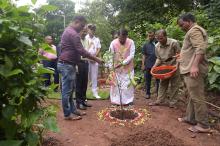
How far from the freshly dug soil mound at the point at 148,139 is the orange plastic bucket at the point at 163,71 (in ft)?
5.84

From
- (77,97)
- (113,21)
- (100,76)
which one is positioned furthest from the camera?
(113,21)

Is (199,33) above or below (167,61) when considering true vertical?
above

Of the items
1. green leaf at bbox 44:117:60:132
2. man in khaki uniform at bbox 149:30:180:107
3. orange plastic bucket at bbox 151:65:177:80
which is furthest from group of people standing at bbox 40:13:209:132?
green leaf at bbox 44:117:60:132

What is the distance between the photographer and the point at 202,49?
5.16m

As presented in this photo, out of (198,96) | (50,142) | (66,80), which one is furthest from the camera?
A: (66,80)

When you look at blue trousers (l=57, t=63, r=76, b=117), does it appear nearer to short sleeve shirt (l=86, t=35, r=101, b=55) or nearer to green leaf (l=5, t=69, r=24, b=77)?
short sleeve shirt (l=86, t=35, r=101, b=55)

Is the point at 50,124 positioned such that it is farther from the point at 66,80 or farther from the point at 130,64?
the point at 130,64

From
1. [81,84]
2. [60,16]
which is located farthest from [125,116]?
[60,16]

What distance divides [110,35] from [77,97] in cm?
815

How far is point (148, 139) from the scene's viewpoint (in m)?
4.90

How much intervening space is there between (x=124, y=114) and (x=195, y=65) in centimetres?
193

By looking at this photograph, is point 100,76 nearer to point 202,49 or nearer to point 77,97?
point 77,97

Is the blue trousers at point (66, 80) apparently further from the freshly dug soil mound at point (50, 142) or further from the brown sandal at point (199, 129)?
the brown sandal at point (199, 129)

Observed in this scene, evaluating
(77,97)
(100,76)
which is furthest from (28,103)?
(100,76)
